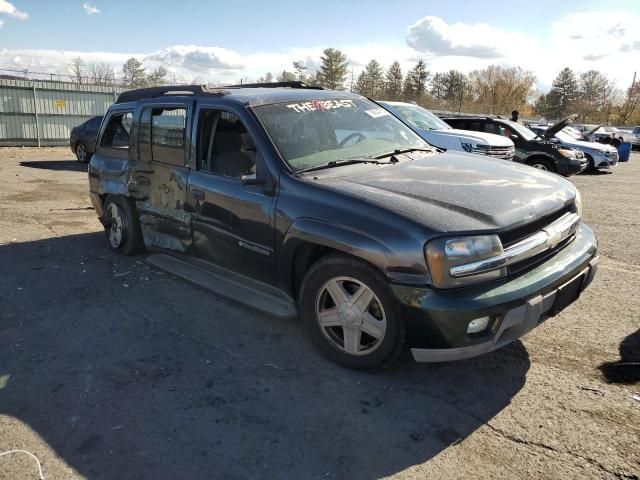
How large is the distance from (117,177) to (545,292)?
4432mm

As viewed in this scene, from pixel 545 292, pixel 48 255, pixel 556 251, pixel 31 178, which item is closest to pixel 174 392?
pixel 545 292

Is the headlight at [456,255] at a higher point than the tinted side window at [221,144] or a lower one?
lower

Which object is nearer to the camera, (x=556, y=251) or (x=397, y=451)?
(x=397, y=451)

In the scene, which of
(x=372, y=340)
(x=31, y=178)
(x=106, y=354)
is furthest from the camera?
(x=31, y=178)

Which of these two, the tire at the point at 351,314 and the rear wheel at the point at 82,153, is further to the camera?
the rear wheel at the point at 82,153

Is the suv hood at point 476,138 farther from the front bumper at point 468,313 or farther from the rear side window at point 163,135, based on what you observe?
the front bumper at point 468,313

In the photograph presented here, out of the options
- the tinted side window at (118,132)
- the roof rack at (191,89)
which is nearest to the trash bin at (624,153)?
the roof rack at (191,89)

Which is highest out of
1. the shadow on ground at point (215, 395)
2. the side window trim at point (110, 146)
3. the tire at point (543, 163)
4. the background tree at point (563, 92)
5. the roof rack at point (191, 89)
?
the background tree at point (563, 92)

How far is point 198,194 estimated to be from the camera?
14.1 feet

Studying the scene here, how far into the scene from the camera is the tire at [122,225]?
5484mm

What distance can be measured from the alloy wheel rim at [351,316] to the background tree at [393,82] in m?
62.1

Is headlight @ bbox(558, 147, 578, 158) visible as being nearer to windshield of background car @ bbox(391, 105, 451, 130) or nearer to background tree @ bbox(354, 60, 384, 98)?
windshield of background car @ bbox(391, 105, 451, 130)

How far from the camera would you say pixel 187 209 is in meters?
4.46

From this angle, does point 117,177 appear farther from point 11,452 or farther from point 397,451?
point 397,451
